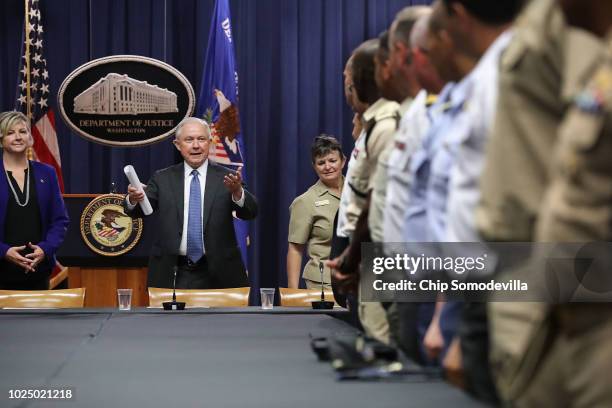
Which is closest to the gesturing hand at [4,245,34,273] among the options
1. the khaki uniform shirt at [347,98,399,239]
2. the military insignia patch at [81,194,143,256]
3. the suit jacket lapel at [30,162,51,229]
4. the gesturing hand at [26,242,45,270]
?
the gesturing hand at [26,242,45,270]

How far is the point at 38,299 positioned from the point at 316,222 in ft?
5.20

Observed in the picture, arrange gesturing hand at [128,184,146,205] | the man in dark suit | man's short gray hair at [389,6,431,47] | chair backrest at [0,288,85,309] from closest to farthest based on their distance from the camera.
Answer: man's short gray hair at [389,6,431,47]
chair backrest at [0,288,85,309]
gesturing hand at [128,184,146,205]
the man in dark suit

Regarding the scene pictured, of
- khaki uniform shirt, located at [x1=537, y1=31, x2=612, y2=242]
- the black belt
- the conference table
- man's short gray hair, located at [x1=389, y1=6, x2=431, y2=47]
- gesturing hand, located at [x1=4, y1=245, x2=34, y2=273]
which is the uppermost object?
man's short gray hair, located at [x1=389, y1=6, x2=431, y2=47]

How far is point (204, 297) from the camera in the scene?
181 inches

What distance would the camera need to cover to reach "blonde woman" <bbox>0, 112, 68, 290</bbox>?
15.7 feet

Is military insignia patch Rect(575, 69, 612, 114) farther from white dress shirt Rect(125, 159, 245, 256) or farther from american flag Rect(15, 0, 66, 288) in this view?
american flag Rect(15, 0, 66, 288)

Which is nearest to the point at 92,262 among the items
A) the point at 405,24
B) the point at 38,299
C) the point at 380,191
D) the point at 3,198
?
the point at 3,198

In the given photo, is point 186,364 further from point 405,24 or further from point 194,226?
point 194,226

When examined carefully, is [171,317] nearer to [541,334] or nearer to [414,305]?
[414,305]

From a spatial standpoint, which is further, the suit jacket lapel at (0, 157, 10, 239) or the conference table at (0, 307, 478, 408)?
the suit jacket lapel at (0, 157, 10, 239)

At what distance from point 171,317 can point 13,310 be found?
0.80 m

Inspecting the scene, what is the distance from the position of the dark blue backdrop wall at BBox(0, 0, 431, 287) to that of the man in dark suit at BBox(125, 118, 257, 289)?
9.13ft

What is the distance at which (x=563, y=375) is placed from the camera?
3.60ft

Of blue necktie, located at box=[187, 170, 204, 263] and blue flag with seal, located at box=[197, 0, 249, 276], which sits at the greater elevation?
blue flag with seal, located at box=[197, 0, 249, 276]
